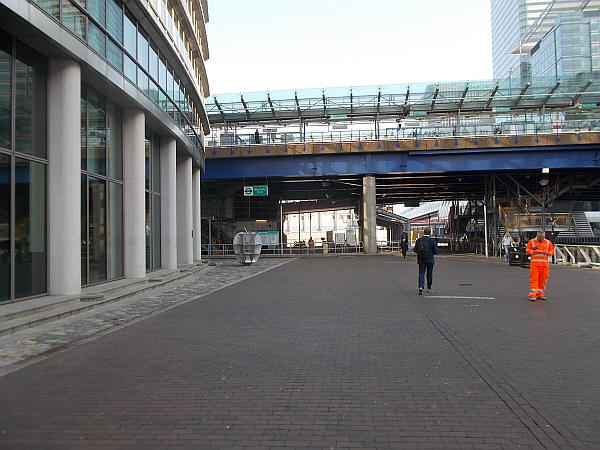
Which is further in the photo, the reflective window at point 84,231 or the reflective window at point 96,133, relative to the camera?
the reflective window at point 96,133

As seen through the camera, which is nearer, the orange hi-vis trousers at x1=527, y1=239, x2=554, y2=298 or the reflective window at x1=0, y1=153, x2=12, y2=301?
the reflective window at x1=0, y1=153, x2=12, y2=301

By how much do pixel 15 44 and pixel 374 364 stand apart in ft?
31.5

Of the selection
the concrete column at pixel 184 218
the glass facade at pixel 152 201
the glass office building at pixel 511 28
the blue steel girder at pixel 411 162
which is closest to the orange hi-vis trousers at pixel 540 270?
the glass facade at pixel 152 201

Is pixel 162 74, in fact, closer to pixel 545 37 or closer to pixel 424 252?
pixel 424 252

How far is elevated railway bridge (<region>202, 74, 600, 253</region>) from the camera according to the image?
34562mm

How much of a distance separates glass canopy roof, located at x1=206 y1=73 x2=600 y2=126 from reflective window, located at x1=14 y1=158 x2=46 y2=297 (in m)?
28.6

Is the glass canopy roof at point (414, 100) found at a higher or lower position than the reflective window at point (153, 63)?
higher

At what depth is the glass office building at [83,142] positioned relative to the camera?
33.2ft

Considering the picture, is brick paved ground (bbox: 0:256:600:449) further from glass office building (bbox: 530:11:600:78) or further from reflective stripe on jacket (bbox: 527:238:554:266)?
glass office building (bbox: 530:11:600:78)

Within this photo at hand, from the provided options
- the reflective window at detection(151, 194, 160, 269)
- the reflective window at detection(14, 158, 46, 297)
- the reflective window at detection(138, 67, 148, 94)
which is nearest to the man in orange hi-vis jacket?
the reflective window at detection(14, 158, 46, 297)

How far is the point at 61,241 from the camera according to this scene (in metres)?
11.3

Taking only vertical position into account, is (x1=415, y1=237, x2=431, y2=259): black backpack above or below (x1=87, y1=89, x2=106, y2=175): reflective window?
below

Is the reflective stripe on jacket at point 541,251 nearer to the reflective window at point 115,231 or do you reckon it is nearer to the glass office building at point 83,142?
the glass office building at point 83,142

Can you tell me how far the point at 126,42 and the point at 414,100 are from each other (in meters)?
26.8
